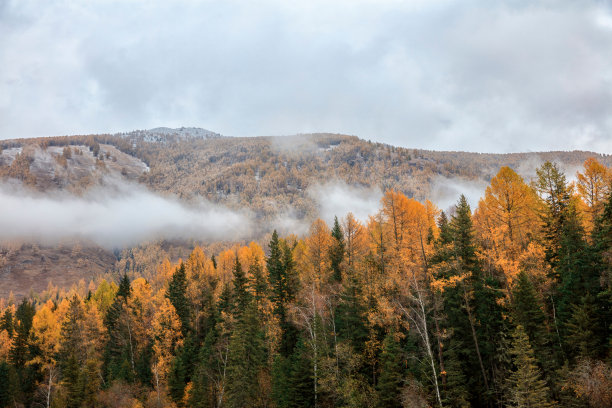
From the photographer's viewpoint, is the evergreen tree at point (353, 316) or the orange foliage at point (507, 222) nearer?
the orange foliage at point (507, 222)

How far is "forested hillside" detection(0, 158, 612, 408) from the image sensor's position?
89.4ft

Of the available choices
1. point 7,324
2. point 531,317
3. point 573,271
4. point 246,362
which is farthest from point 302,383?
point 7,324

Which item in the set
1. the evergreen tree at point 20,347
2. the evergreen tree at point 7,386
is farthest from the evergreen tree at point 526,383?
the evergreen tree at point 20,347

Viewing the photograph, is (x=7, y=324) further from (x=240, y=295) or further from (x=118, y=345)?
(x=240, y=295)

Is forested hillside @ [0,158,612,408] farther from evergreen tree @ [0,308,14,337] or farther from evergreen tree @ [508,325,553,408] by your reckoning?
evergreen tree @ [0,308,14,337]

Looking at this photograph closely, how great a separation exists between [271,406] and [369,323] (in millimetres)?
14516

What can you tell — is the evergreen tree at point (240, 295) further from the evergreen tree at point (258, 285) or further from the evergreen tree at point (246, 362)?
the evergreen tree at point (246, 362)

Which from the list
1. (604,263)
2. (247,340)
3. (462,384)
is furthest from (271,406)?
(604,263)

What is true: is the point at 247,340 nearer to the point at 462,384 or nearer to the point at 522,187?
the point at 462,384

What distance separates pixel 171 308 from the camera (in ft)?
176

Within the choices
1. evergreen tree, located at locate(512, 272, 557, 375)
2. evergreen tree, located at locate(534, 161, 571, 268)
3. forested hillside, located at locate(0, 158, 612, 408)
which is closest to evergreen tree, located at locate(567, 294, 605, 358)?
forested hillside, located at locate(0, 158, 612, 408)

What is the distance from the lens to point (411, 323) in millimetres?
32562

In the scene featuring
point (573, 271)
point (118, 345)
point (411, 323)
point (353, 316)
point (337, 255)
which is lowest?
point (118, 345)

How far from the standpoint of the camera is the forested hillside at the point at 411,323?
27.2 m
